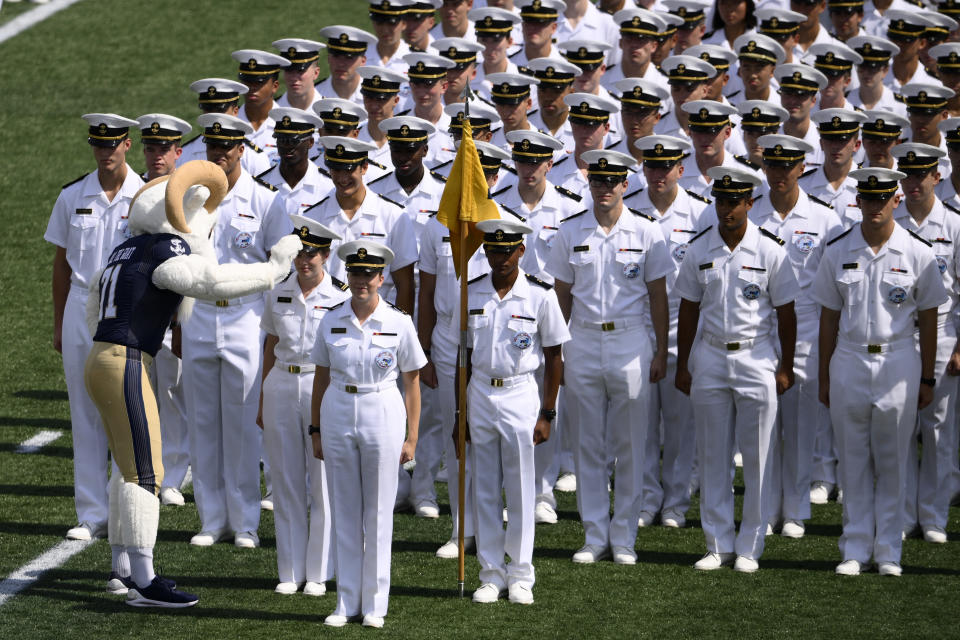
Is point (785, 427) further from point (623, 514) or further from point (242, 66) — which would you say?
point (242, 66)

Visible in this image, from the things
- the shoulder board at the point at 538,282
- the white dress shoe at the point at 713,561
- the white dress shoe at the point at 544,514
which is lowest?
the white dress shoe at the point at 544,514

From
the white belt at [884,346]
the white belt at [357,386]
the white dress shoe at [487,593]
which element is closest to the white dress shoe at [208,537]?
the white dress shoe at [487,593]

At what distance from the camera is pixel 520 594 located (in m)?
9.88

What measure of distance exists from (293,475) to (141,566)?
3.39ft

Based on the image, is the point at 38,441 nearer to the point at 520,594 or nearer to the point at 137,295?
the point at 137,295

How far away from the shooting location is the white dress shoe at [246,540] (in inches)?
428

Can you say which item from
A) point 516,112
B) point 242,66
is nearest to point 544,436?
point 516,112

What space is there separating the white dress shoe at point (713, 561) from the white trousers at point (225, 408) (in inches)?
112

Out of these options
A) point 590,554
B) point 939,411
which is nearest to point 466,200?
point 590,554

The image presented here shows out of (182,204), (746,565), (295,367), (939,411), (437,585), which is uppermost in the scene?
(182,204)

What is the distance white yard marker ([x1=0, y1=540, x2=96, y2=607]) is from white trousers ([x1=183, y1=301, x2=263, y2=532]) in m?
0.83

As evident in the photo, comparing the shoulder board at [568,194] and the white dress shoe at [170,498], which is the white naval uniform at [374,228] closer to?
the shoulder board at [568,194]

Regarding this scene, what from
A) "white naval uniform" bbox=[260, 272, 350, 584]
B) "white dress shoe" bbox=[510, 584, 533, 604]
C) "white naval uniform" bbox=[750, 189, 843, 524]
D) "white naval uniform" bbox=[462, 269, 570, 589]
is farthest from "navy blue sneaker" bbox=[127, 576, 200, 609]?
"white naval uniform" bbox=[750, 189, 843, 524]

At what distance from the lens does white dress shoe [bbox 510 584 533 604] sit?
9.87 m
